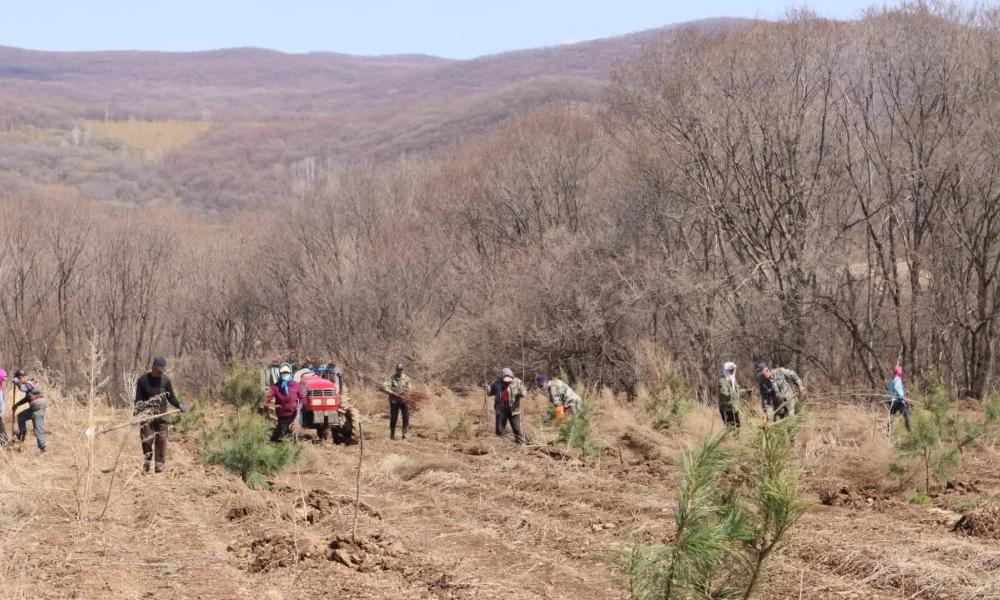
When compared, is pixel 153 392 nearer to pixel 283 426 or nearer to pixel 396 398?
pixel 283 426

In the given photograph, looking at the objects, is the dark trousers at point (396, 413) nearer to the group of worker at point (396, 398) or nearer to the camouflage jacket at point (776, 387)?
the group of worker at point (396, 398)

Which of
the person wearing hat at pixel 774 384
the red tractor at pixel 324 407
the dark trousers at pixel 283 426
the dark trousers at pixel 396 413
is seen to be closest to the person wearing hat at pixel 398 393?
the dark trousers at pixel 396 413

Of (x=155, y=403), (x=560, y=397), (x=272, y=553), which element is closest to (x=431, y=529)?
(x=272, y=553)

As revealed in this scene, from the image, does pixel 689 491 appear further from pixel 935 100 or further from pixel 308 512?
pixel 935 100

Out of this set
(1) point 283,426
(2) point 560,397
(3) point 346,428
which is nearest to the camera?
(1) point 283,426

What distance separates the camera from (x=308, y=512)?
35.7ft

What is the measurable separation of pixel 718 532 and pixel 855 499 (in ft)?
23.3

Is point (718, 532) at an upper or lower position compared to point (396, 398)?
upper

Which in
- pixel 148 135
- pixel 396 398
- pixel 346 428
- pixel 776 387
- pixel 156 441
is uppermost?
pixel 148 135

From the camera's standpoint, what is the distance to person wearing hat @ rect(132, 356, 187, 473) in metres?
12.8

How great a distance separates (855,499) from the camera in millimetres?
11453

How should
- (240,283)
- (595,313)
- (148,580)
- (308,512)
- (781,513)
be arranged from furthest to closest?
(240,283) < (595,313) < (308,512) < (148,580) < (781,513)

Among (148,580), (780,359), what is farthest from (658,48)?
(148,580)

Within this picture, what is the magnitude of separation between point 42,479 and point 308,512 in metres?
2.92
